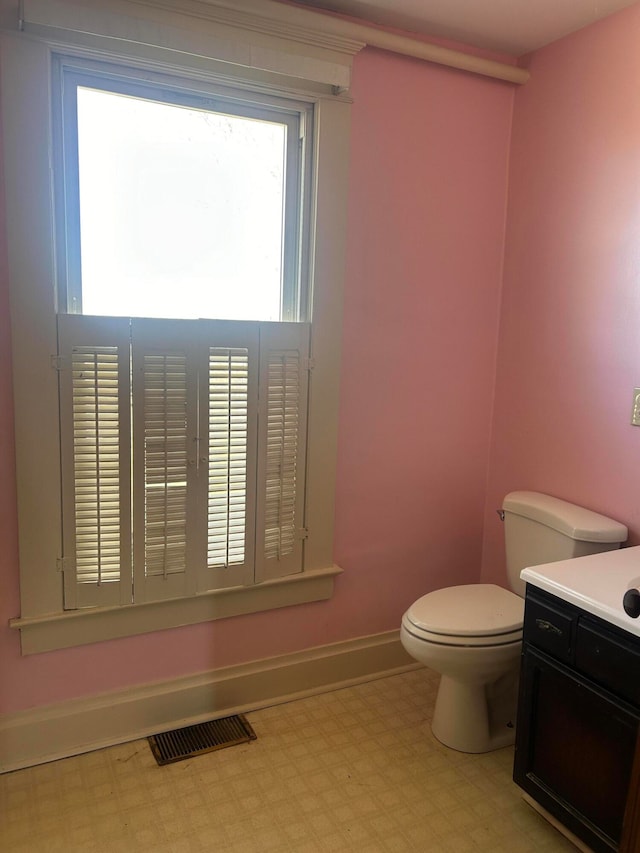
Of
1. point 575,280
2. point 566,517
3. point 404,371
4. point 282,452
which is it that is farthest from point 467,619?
point 575,280

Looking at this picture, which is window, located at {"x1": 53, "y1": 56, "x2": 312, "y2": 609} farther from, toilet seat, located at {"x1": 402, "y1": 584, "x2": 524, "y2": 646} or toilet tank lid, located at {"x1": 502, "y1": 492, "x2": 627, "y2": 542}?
toilet tank lid, located at {"x1": 502, "y1": 492, "x2": 627, "y2": 542}

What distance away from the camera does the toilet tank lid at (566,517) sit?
212 centimetres

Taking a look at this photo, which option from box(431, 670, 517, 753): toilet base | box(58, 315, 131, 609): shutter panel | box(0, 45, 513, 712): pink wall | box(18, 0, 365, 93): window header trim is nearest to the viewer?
box(18, 0, 365, 93): window header trim

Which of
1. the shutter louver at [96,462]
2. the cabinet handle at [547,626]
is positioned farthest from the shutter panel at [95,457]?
the cabinet handle at [547,626]

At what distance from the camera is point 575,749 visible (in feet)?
5.64

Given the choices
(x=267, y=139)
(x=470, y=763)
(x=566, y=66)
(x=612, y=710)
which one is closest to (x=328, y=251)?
(x=267, y=139)

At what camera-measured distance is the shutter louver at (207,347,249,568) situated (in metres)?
2.18

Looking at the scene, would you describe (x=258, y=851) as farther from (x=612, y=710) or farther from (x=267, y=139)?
(x=267, y=139)

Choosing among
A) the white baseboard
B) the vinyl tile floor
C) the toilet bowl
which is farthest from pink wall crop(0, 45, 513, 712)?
the toilet bowl

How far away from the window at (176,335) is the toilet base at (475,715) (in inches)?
28.5

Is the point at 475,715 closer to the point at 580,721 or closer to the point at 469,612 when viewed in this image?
the point at 469,612

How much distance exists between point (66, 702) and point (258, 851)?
77 cm

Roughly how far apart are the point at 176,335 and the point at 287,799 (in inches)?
56.3

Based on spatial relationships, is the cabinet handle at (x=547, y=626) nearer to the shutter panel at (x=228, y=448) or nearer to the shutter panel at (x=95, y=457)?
the shutter panel at (x=228, y=448)
